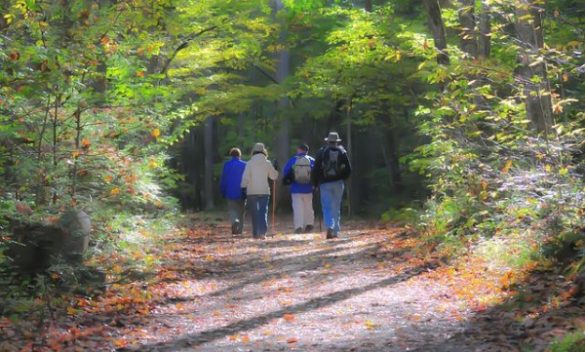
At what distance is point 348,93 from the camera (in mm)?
23703

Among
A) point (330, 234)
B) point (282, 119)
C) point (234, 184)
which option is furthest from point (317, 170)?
point (282, 119)

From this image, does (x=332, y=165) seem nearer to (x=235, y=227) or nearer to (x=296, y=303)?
(x=235, y=227)

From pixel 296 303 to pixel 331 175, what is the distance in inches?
262

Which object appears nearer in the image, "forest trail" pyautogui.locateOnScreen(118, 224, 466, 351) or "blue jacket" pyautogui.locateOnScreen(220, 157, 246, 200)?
"forest trail" pyautogui.locateOnScreen(118, 224, 466, 351)

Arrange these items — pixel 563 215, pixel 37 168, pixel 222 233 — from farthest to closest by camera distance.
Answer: pixel 222 233
pixel 37 168
pixel 563 215

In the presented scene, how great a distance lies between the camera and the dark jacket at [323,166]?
1563 cm

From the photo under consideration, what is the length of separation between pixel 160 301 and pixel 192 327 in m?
1.30

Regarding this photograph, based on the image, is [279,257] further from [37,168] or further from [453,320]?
[453,320]

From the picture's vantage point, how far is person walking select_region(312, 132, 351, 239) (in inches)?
615

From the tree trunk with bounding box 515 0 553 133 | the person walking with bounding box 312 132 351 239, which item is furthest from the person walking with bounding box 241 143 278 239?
the tree trunk with bounding box 515 0 553 133

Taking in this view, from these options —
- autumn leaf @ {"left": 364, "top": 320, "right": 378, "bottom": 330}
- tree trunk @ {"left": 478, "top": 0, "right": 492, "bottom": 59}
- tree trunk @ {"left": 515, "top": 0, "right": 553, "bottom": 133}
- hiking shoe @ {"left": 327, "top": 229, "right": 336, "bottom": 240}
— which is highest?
tree trunk @ {"left": 478, "top": 0, "right": 492, "bottom": 59}

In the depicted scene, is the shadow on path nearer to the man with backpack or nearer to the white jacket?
the white jacket

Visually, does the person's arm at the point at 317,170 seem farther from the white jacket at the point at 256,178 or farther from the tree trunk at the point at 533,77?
the tree trunk at the point at 533,77

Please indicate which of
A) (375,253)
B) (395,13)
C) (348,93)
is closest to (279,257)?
(375,253)
